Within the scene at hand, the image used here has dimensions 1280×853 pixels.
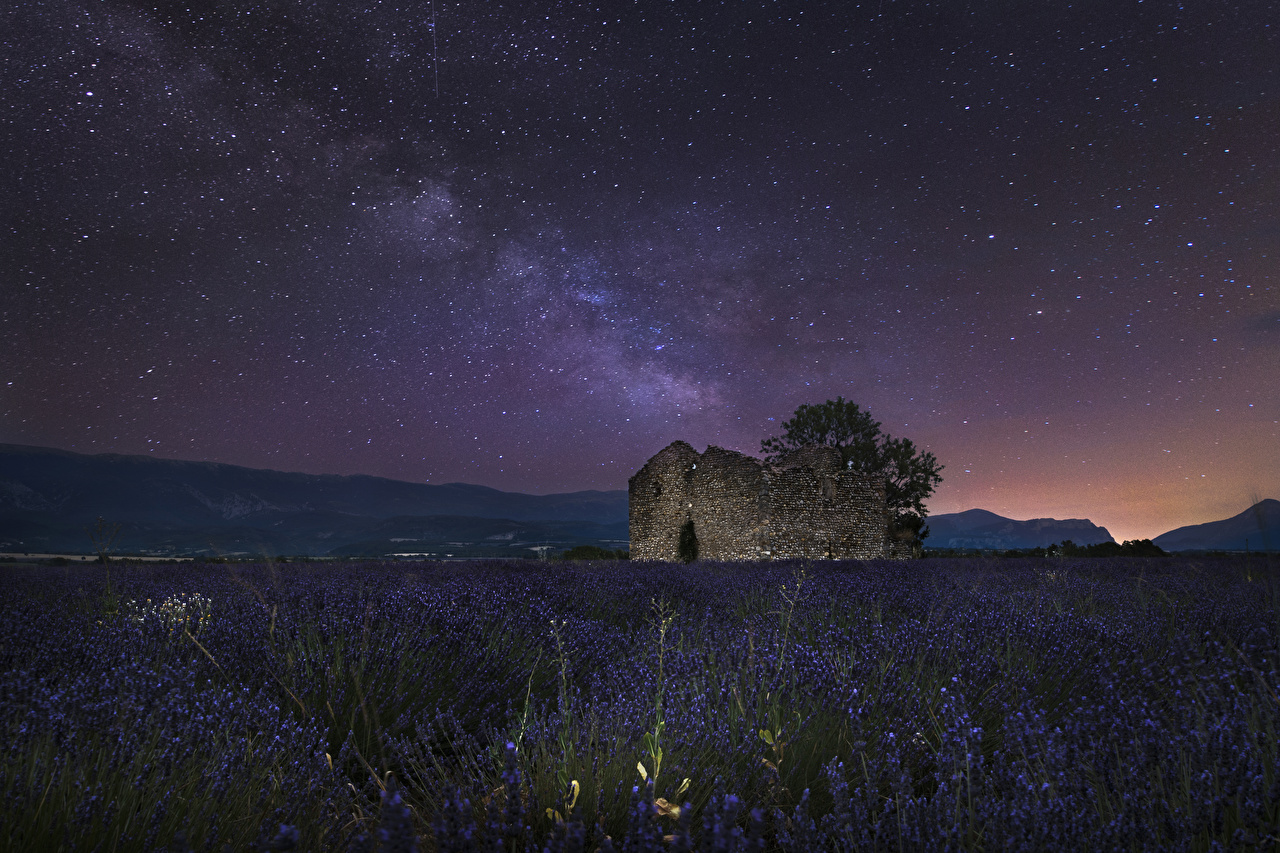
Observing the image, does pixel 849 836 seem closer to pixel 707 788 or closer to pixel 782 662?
pixel 707 788

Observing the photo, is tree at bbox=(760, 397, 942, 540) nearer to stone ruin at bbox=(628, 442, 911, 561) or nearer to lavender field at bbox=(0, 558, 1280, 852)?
stone ruin at bbox=(628, 442, 911, 561)

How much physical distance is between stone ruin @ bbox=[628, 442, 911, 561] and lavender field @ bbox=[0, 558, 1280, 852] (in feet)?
44.1

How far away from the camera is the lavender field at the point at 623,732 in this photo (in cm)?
125

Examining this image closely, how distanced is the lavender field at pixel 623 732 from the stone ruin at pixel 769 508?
13.4m

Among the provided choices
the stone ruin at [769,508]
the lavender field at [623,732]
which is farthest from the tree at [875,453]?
the lavender field at [623,732]

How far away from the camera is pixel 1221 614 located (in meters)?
3.59

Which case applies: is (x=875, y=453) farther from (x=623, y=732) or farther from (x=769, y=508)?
(x=623, y=732)

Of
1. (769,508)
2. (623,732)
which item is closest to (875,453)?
(769,508)

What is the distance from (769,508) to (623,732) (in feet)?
52.7

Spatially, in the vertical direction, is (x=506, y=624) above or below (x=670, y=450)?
below

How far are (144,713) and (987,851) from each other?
227cm

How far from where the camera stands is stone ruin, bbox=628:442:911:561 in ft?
56.5

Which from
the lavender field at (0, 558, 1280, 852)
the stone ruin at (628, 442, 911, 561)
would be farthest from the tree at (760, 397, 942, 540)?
the lavender field at (0, 558, 1280, 852)

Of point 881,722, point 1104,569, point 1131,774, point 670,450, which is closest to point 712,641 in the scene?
point 881,722
